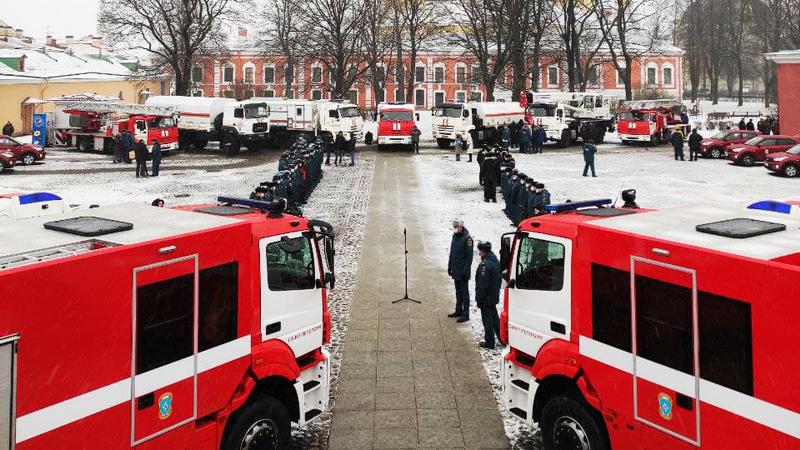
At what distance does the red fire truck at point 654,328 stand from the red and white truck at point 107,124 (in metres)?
33.3

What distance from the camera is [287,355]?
766 cm

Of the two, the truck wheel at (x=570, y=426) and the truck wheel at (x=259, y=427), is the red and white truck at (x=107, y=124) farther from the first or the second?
the truck wheel at (x=570, y=426)

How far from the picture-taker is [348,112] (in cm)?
4203

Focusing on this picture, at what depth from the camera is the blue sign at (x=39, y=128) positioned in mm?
43594

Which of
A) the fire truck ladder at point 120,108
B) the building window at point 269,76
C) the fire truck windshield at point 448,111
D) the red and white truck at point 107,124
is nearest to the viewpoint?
the red and white truck at point 107,124

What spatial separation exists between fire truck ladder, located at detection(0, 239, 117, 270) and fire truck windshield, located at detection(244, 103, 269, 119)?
35.9 metres

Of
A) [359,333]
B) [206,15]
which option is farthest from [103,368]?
[206,15]

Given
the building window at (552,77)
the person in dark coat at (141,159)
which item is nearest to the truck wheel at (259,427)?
the person in dark coat at (141,159)

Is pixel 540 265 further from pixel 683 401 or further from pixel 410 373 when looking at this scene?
pixel 410 373

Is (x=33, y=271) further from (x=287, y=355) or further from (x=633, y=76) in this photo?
(x=633, y=76)

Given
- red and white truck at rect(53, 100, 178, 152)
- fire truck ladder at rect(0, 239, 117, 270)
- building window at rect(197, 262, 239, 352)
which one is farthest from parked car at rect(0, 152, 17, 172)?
fire truck ladder at rect(0, 239, 117, 270)

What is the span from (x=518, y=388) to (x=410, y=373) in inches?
96.4

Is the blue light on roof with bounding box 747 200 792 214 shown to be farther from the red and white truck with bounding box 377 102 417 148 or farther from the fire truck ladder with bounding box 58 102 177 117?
the fire truck ladder with bounding box 58 102 177 117

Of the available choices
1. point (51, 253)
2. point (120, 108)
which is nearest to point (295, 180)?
point (51, 253)
